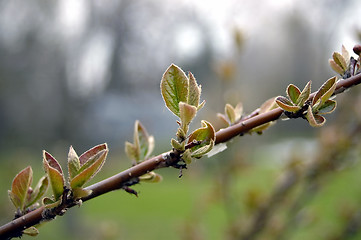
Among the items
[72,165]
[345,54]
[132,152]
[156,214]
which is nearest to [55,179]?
[72,165]

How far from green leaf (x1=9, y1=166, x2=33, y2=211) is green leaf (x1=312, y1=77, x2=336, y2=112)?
0.32 metres

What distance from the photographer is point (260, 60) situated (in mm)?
10102

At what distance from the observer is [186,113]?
330 mm

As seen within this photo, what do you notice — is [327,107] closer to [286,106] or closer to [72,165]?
[286,106]

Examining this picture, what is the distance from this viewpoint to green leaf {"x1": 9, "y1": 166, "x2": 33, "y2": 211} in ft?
1.27

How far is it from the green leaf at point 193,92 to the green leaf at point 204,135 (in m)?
0.02

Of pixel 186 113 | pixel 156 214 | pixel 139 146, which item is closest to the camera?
pixel 186 113

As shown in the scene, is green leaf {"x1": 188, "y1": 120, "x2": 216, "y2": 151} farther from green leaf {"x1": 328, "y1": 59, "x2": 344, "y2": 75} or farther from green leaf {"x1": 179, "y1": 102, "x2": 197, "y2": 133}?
green leaf {"x1": 328, "y1": 59, "x2": 344, "y2": 75}

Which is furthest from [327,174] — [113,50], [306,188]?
[113,50]

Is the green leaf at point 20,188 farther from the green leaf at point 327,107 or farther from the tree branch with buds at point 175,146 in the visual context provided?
the green leaf at point 327,107

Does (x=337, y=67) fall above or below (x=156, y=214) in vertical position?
above

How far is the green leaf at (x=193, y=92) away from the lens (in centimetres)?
36

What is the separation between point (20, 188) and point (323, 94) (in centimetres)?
34

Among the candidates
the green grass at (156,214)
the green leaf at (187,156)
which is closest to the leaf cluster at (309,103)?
the green leaf at (187,156)
